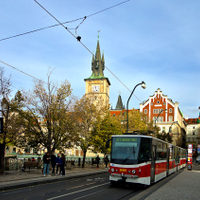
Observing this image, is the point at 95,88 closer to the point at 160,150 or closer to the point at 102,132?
the point at 102,132

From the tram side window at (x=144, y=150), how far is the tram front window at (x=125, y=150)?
25cm

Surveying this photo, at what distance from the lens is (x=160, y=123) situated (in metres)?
83.9

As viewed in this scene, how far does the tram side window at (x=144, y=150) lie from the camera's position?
14398mm

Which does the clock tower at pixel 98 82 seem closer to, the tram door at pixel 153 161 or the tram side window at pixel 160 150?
the tram side window at pixel 160 150

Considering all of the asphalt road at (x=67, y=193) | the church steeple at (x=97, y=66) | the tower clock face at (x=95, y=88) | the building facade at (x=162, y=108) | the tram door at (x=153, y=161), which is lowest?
the asphalt road at (x=67, y=193)

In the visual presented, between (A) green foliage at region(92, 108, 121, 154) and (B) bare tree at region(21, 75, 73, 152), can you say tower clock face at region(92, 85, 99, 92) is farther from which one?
(B) bare tree at region(21, 75, 73, 152)

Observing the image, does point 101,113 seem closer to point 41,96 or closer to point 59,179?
point 41,96

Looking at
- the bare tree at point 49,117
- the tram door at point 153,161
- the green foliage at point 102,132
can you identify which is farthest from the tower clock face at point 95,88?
the tram door at point 153,161

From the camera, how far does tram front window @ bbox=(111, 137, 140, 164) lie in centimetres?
1432

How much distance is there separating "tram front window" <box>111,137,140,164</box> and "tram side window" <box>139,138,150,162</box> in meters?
0.25

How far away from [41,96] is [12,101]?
4791mm

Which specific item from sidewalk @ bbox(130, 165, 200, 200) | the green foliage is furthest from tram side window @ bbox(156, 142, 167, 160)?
the green foliage

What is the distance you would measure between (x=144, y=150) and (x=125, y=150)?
3.32ft

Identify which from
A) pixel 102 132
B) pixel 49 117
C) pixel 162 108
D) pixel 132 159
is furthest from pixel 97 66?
pixel 132 159
